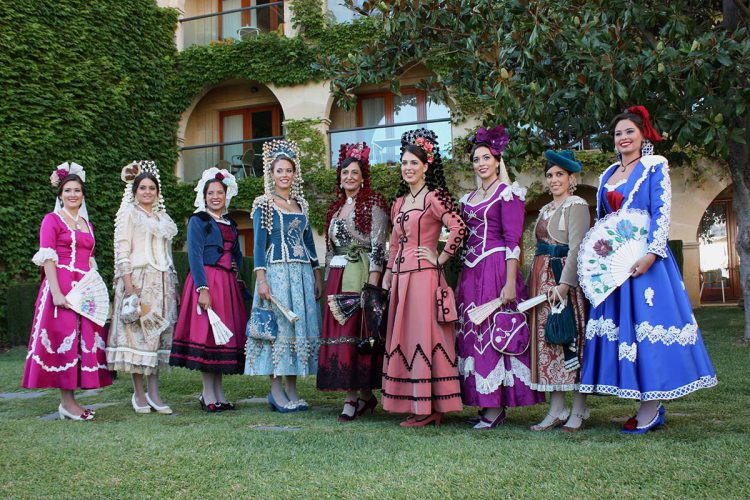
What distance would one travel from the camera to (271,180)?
5.21 m

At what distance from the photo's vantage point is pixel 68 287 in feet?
15.9

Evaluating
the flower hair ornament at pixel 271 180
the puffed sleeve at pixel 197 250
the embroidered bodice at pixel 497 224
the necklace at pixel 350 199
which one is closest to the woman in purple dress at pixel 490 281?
the embroidered bodice at pixel 497 224

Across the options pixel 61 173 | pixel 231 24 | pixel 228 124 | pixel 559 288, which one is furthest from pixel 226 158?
→ pixel 559 288

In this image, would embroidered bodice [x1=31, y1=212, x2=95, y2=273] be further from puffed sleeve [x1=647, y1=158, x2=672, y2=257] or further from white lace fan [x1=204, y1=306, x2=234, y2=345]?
puffed sleeve [x1=647, y1=158, x2=672, y2=257]

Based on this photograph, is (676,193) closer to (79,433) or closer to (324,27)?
(324,27)

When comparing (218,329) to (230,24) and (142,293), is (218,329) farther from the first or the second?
(230,24)

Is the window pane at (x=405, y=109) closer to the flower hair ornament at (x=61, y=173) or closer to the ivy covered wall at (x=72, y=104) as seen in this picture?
the ivy covered wall at (x=72, y=104)

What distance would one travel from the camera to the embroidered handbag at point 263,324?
4938 mm

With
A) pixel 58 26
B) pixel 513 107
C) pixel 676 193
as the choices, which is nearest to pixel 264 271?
pixel 513 107

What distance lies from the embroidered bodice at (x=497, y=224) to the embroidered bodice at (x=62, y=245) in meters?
2.81

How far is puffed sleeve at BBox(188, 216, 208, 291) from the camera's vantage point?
5.09m

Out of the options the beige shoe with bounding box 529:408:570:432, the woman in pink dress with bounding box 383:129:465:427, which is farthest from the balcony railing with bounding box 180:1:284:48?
Result: the beige shoe with bounding box 529:408:570:432

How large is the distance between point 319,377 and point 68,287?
6.24 feet

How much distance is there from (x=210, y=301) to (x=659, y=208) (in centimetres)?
316
